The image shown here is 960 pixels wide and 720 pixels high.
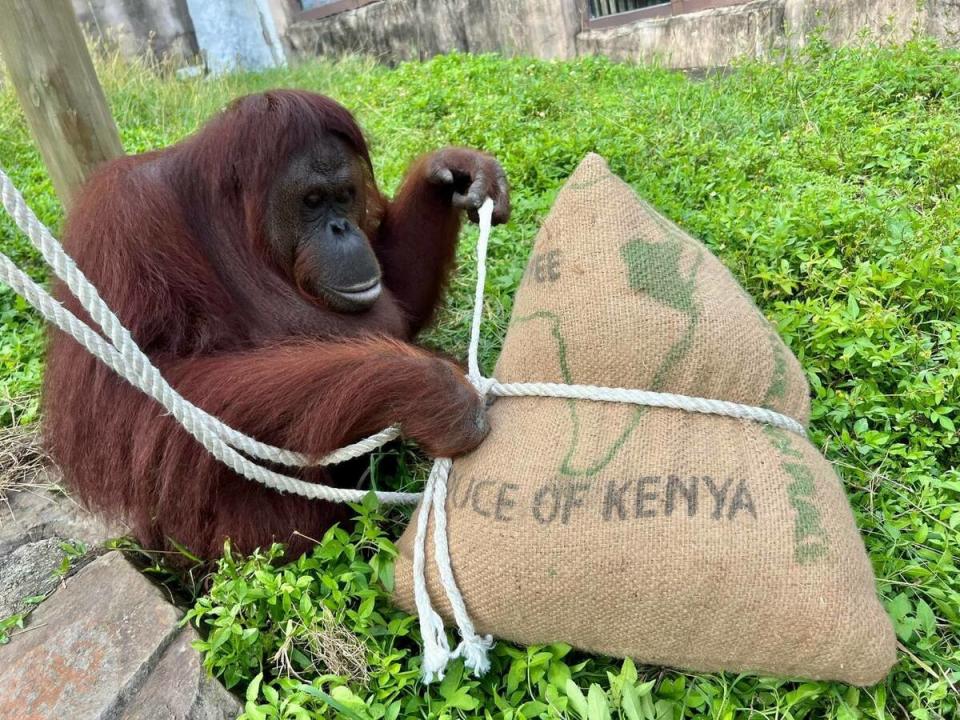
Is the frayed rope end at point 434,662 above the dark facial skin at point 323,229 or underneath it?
underneath

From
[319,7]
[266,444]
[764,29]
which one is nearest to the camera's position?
[266,444]

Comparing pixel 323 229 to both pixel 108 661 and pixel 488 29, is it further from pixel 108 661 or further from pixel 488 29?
pixel 488 29

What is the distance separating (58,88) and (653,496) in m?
2.20

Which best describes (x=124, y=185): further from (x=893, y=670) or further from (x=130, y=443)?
(x=893, y=670)

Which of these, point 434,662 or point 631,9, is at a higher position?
point 631,9

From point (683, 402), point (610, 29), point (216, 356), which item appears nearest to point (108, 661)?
point (216, 356)

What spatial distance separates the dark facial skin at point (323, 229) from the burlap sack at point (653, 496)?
0.46 metres

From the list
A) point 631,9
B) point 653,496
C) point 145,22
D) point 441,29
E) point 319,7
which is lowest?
point 653,496

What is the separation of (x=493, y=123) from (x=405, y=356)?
2.78 m

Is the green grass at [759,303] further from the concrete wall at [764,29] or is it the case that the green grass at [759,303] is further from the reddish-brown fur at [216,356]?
the concrete wall at [764,29]

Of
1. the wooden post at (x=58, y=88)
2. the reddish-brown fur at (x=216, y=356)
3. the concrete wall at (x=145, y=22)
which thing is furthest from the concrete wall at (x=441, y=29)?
the reddish-brown fur at (x=216, y=356)

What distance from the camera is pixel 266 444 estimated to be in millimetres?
1646

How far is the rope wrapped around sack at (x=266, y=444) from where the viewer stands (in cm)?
134

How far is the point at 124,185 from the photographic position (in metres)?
1.73
